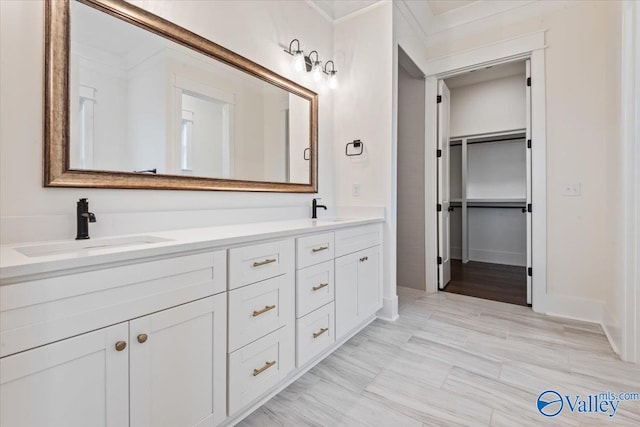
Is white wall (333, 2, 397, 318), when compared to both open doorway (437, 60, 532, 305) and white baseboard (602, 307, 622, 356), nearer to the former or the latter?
white baseboard (602, 307, 622, 356)

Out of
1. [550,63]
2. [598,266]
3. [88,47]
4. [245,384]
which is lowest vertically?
[245,384]

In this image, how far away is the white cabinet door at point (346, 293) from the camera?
6.61ft

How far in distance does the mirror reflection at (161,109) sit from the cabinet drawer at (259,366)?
102 centimetres

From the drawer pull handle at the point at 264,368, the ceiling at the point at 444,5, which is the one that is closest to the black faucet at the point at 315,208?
the drawer pull handle at the point at 264,368

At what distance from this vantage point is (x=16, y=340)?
780 mm

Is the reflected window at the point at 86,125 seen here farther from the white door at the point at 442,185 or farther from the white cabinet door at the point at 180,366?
the white door at the point at 442,185

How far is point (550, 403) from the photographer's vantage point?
154 cm

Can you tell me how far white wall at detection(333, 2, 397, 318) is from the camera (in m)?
2.57

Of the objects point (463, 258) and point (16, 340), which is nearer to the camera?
point (16, 340)

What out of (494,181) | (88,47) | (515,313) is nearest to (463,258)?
(494,181)

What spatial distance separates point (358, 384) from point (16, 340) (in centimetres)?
152

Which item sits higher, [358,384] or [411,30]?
[411,30]

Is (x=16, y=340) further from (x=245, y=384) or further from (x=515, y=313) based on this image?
(x=515, y=313)

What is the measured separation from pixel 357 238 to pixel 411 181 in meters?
1.60
